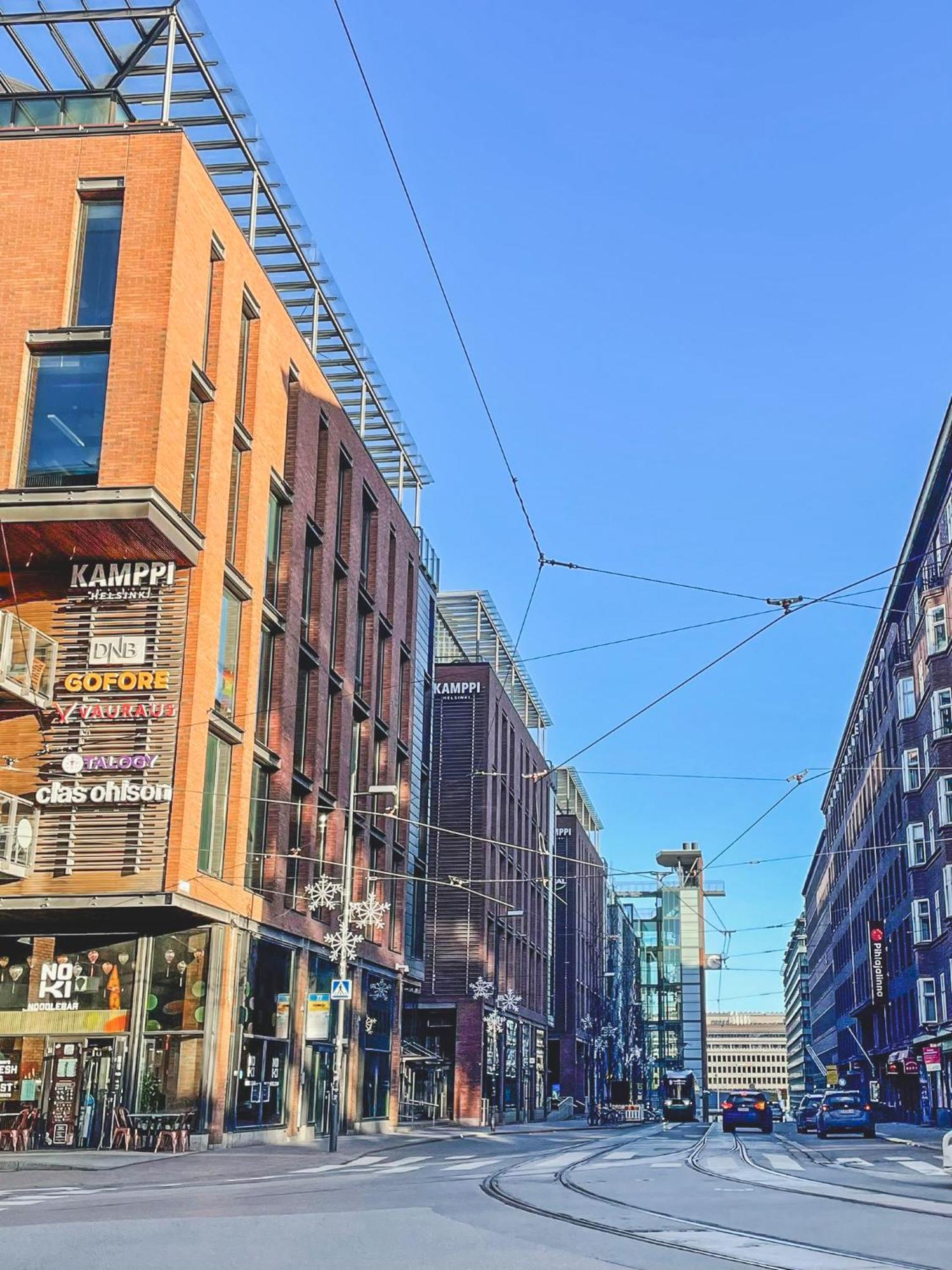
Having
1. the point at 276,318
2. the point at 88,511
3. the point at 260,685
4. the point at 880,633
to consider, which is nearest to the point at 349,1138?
the point at 260,685

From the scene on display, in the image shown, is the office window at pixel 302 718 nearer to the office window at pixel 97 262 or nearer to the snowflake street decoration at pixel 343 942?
the snowflake street decoration at pixel 343 942

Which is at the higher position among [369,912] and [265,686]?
[265,686]

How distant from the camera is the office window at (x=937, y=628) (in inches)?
2181

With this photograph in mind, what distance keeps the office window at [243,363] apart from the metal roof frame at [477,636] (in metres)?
31.6

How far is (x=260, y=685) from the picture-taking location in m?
35.4

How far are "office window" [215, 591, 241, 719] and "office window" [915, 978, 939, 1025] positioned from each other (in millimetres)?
39979

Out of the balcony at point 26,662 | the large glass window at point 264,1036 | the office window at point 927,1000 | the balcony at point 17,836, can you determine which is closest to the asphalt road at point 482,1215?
the large glass window at point 264,1036

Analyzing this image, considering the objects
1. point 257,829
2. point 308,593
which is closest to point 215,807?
point 257,829

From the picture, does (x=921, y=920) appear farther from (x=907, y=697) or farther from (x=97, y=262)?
(x=97, y=262)

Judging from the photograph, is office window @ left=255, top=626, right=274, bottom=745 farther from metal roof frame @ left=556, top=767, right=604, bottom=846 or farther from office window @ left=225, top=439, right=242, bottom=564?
metal roof frame @ left=556, top=767, right=604, bottom=846

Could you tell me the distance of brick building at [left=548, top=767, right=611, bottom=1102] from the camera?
9438 cm

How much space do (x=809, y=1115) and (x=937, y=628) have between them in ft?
79.4

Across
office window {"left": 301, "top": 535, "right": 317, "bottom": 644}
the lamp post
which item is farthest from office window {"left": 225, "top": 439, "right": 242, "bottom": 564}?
the lamp post

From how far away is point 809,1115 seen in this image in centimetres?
6306
